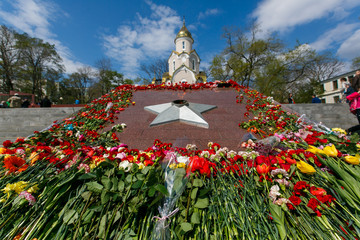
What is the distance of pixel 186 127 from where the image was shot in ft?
9.00

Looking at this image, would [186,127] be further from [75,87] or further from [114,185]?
[75,87]

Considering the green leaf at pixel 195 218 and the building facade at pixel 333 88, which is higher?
the building facade at pixel 333 88

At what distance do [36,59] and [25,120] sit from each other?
82.1ft

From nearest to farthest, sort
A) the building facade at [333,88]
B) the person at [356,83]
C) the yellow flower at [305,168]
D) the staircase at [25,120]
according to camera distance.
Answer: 1. the yellow flower at [305,168]
2. the person at [356,83]
3. the staircase at [25,120]
4. the building facade at [333,88]

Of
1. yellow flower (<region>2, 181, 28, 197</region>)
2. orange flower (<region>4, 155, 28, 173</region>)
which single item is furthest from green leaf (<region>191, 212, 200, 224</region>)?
orange flower (<region>4, 155, 28, 173</region>)

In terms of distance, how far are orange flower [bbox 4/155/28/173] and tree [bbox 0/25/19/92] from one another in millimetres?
29661

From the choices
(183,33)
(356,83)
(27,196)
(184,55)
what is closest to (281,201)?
(27,196)

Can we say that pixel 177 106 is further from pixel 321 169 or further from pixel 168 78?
pixel 168 78

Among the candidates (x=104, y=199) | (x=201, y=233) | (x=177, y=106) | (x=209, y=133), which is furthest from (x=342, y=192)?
(x=177, y=106)

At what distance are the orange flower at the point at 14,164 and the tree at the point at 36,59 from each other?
29555 millimetres

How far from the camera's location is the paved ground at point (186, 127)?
2.31 meters

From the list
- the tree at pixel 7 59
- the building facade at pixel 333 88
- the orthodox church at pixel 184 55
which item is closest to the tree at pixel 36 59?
the tree at pixel 7 59

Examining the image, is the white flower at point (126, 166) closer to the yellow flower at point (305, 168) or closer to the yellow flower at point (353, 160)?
the yellow flower at point (305, 168)

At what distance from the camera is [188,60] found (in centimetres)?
2394
